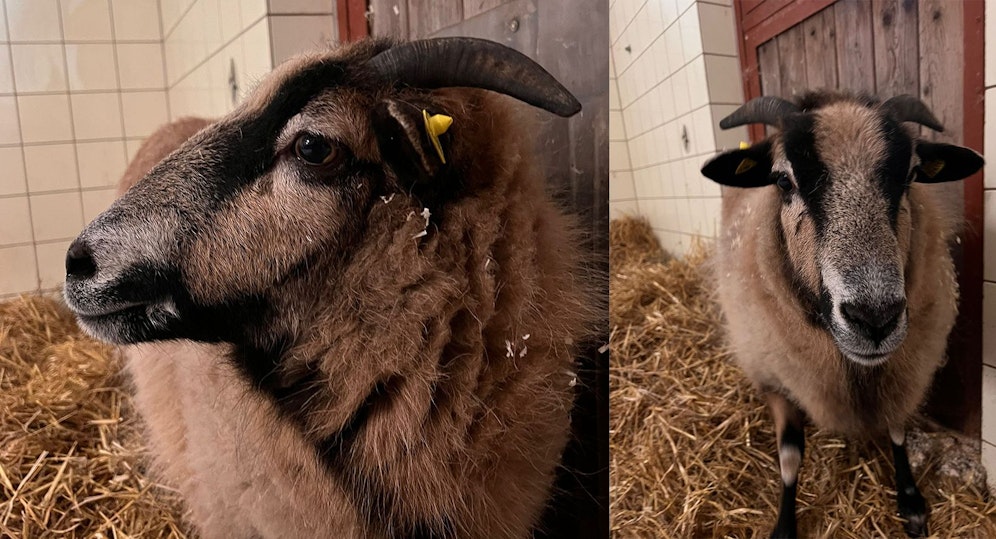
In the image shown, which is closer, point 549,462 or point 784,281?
point 784,281

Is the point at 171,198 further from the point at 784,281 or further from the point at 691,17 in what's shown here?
the point at 784,281

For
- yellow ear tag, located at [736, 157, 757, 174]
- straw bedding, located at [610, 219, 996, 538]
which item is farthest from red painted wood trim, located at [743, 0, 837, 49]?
straw bedding, located at [610, 219, 996, 538]

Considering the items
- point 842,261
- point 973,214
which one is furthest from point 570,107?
point 973,214

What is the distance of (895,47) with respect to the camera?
96 centimetres

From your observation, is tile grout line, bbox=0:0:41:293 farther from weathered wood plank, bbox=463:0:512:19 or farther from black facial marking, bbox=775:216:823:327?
black facial marking, bbox=775:216:823:327

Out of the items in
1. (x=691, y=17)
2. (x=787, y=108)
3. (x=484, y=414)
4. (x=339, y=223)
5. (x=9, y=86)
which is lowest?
(x=484, y=414)

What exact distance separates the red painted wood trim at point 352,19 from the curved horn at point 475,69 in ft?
2.34

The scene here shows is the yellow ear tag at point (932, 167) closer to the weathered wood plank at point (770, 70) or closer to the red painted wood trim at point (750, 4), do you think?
the weathered wood plank at point (770, 70)

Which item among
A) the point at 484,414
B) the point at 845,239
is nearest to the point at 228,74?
the point at 484,414

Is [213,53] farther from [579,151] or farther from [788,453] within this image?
[788,453]

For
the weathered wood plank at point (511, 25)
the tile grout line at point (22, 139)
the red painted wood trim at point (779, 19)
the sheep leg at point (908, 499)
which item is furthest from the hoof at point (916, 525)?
the tile grout line at point (22, 139)

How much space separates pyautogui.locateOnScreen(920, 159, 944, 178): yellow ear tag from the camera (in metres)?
0.92

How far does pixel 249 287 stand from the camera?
118 centimetres

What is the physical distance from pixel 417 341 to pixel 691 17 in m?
0.83
